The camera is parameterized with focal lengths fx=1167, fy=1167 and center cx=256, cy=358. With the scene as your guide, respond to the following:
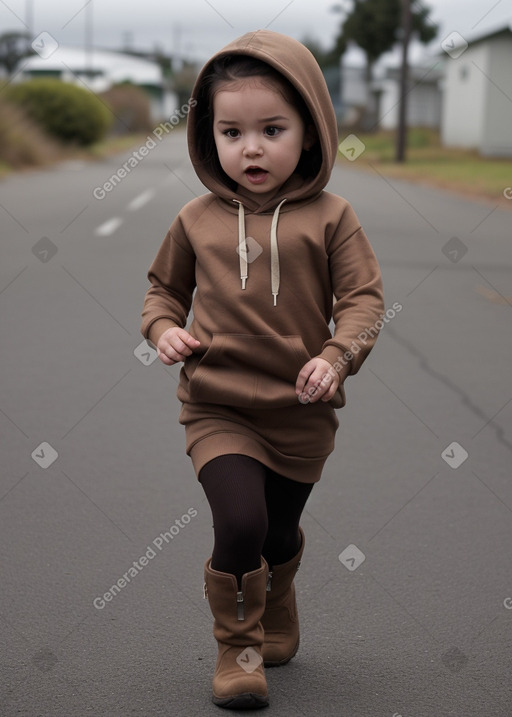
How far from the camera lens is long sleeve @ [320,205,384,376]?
2.84 metres

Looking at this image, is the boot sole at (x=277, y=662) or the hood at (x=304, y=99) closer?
the hood at (x=304, y=99)

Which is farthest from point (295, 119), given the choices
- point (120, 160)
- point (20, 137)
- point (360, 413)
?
point (120, 160)

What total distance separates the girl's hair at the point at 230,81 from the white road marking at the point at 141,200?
13.1 meters

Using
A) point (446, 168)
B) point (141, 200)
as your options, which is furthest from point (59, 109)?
point (141, 200)

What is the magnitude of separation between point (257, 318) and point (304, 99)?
1.81ft

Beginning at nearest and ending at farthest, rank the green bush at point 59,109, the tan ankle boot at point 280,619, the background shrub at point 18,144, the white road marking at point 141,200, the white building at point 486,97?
1. the tan ankle boot at point 280,619
2. the white road marking at point 141,200
3. the background shrub at point 18,144
4. the green bush at point 59,109
5. the white building at point 486,97

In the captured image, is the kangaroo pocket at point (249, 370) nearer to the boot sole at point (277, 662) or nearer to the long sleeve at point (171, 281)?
the long sleeve at point (171, 281)

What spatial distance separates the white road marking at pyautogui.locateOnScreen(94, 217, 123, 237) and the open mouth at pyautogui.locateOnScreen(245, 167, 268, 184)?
408 inches

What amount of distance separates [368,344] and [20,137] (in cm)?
2704

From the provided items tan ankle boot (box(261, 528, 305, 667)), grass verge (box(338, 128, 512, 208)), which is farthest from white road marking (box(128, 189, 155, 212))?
tan ankle boot (box(261, 528, 305, 667))

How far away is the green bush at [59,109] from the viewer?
38.5 metres

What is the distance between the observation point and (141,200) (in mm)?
17641

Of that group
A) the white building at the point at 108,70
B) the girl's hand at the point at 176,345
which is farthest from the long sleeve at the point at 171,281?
the white building at the point at 108,70

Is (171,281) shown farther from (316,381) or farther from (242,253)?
(316,381)
